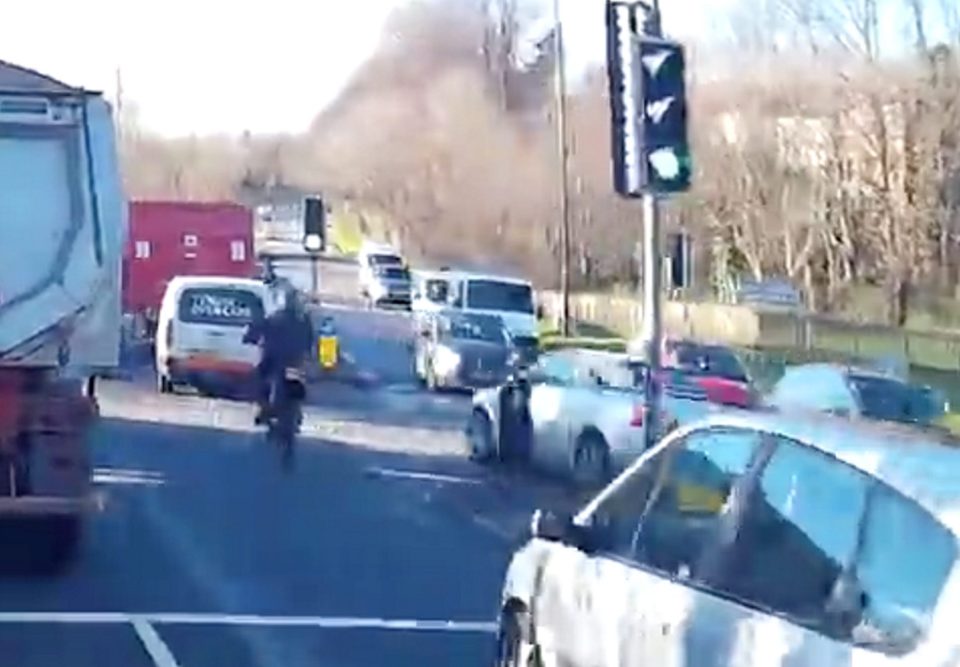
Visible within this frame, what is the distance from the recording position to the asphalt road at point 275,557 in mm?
11539

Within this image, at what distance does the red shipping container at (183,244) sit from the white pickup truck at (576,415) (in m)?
22.9

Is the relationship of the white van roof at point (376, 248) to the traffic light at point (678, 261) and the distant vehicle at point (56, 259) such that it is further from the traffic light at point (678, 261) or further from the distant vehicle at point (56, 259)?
the distant vehicle at point (56, 259)

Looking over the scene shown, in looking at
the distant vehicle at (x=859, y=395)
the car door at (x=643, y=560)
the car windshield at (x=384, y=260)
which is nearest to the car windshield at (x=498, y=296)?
the distant vehicle at (x=859, y=395)

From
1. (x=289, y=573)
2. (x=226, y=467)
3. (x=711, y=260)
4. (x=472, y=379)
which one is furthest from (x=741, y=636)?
(x=711, y=260)

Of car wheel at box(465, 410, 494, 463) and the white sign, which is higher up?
the white sign

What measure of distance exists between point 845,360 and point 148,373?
40.5 feet

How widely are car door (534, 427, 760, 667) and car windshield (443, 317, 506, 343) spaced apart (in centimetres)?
2998

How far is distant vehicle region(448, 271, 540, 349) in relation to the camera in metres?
43.4

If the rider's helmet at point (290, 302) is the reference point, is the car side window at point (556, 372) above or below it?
below

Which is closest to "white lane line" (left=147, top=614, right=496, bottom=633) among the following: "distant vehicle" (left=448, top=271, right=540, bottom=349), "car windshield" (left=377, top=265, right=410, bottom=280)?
"distant vehicle" (left=448, top=271, right=540, bottom=349)

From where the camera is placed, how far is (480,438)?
75.8 ft

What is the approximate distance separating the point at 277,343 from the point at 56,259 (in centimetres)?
624

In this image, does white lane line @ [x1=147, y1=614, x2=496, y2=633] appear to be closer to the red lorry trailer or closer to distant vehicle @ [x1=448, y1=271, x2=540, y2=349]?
distant vehicle @ [x1=448, y1=271, x2=540, y2=349]

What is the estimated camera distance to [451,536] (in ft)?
54.5
